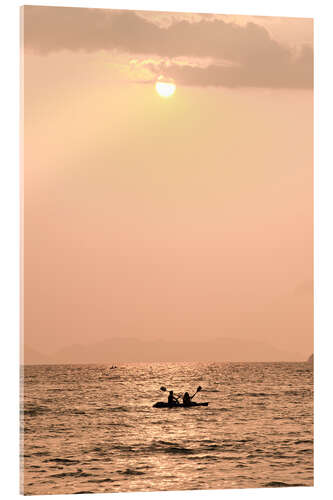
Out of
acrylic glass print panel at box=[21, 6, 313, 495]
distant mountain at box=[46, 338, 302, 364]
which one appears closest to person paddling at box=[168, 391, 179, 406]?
acrylic glass print panel at box=[21, 6, 313, 495]

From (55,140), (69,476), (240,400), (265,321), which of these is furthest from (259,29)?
(69,476)

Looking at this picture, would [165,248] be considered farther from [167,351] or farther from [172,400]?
[172,400]

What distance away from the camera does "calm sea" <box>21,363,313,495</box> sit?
210 inches

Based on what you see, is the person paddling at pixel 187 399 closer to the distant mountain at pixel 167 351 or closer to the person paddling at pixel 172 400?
the person paddling at pixel 172 400

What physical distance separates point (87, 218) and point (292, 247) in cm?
122

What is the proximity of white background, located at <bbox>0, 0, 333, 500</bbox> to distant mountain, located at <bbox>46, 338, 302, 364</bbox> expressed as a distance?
356mm

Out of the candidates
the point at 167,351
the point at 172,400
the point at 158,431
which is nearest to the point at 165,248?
the point at 167,351

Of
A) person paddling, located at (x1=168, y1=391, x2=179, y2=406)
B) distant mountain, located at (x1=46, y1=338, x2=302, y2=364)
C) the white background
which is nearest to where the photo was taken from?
the white background

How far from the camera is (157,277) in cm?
572

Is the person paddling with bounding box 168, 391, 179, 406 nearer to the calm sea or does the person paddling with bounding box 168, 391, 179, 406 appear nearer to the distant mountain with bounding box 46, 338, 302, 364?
the calm sea
